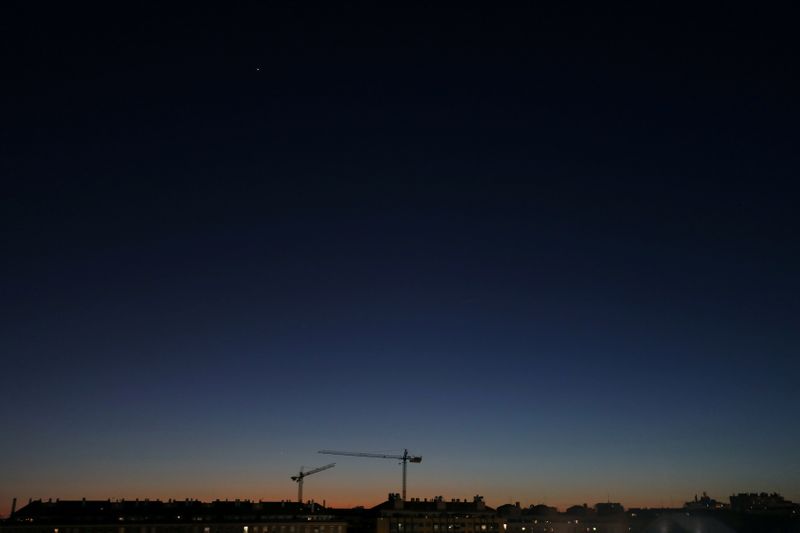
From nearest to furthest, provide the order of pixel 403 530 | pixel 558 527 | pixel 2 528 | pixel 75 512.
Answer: pixel 2 528
pixel 75 512
pixel 403 530
pixel 558 527

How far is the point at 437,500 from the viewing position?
174 metres

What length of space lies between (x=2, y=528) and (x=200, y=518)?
106 ft

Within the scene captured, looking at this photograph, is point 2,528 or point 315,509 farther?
point 315,509

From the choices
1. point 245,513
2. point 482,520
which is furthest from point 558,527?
point 245,513

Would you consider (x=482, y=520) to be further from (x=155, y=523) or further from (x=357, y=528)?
(x=155, y=523)

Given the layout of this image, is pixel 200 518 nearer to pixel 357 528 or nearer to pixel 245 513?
pixel 245 513

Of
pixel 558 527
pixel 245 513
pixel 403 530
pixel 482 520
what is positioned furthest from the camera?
pixel 558 527

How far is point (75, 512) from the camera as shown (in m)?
124

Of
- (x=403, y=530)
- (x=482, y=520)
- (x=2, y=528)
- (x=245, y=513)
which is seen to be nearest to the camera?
(x=2, y=528)

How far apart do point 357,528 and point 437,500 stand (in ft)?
65.3

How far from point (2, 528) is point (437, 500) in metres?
94.6

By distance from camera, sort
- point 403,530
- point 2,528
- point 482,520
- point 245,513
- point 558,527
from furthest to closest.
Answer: point 558,527 → point 482,520 → point 403,530 → point 245,513 → point 2,528

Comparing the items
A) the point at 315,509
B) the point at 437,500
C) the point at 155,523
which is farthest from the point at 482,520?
the point at 155,523

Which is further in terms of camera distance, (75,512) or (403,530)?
(403,530)
